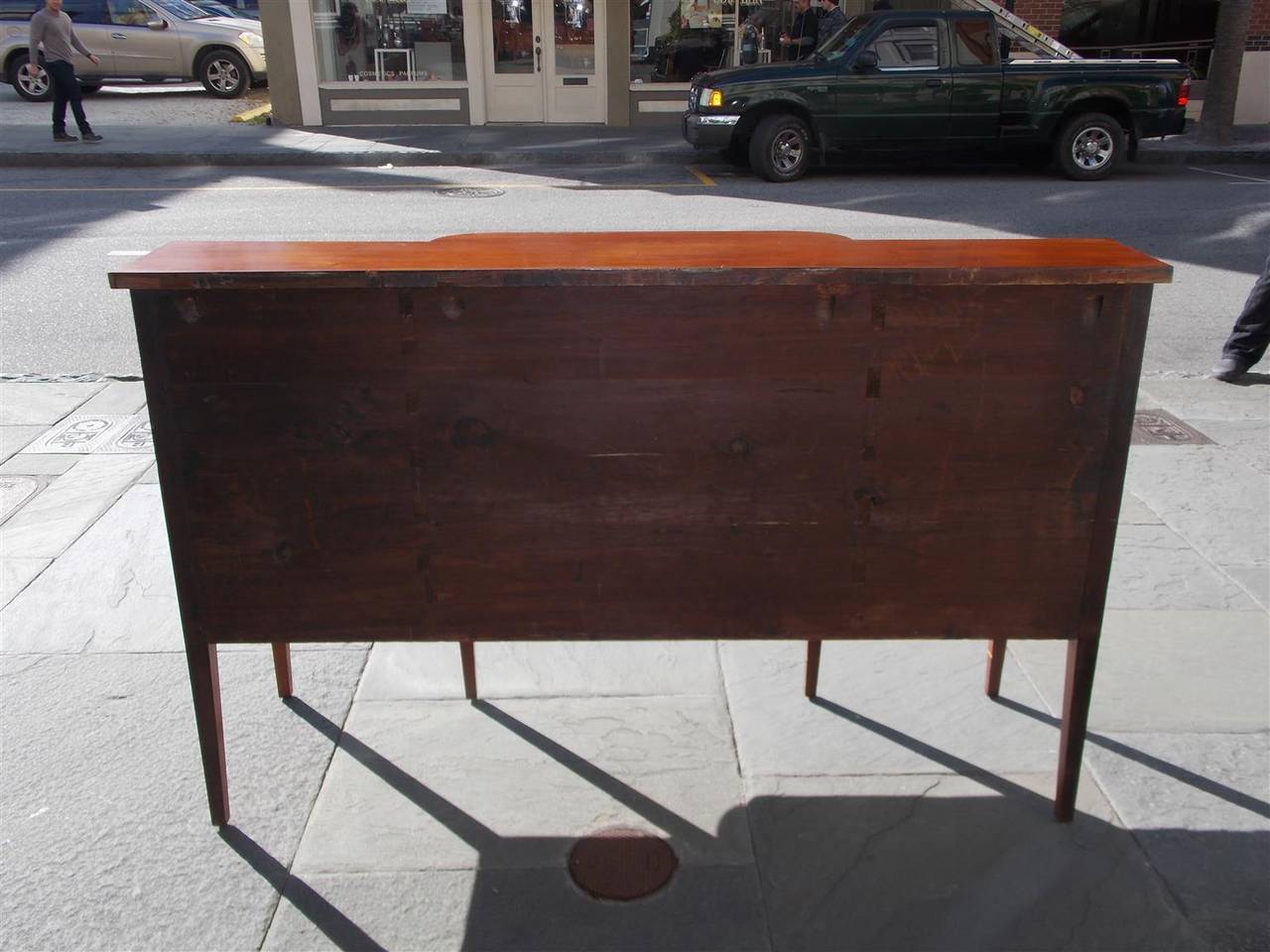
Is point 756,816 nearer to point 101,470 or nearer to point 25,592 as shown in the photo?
point 25,592

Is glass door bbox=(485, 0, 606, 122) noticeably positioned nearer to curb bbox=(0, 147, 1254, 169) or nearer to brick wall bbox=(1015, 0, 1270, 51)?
curb bbox=(0, 147, 1254, 169)

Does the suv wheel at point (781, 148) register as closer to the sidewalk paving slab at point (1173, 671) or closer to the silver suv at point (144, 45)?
the sidewalk paving slab at point (1173, 671)

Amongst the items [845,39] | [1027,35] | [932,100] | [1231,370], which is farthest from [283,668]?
[1027,35]

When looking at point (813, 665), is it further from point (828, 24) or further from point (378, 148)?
point (828, 24)

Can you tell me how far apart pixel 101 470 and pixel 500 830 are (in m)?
3.34

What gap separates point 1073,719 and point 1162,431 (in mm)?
3480

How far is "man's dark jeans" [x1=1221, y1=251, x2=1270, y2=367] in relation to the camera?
6.36m

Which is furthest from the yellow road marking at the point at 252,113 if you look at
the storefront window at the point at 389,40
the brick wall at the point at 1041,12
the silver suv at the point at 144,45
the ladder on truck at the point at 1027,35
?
the brick wall at the point at 1041,12

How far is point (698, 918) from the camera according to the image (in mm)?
2555

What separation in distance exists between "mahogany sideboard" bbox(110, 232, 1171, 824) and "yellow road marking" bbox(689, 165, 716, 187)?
11747 millimetres

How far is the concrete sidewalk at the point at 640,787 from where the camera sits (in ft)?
8.38

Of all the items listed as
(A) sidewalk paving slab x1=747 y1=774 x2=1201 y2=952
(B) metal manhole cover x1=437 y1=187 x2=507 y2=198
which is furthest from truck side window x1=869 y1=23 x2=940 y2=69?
(A) sidewalk paving slab x1=747 y1=774 x2=1201 y2=952

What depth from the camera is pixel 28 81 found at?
20.4 metres

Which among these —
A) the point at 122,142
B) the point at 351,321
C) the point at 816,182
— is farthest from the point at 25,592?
the point at 122,142
